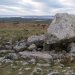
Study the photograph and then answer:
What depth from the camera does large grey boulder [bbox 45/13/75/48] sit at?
17453 mm

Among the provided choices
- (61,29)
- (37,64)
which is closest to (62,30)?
(61,29)

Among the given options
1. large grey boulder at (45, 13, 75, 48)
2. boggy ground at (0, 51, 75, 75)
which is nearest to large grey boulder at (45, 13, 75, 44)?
large grey boulder at (45, 13, 75, 48)

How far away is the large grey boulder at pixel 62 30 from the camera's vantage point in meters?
17.5

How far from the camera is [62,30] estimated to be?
17828 millimetres

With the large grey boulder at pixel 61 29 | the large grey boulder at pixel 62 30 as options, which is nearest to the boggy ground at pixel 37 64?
the large grey boulder at pixel 62 30

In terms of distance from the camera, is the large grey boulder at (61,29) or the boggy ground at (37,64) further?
the large grey boulder at (61,29)

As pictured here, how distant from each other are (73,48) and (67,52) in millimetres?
501

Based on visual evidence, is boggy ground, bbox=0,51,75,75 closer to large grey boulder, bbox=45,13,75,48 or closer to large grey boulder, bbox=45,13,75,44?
large grey boulder, bbox=45,13,75,48

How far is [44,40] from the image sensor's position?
18.6 meters

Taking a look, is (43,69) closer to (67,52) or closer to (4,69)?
(4,69)

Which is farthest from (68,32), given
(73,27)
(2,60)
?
(2,60)

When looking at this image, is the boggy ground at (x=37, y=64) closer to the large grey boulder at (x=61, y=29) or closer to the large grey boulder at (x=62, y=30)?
the large grey boulder at (x=62, y=30)

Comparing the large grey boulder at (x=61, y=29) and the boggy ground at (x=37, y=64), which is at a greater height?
the large grey boulder at (x=61, y=29)

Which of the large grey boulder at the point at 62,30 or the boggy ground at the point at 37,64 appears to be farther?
the large grey boulder at the point at 62,30
